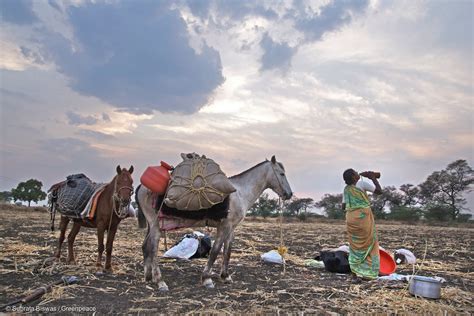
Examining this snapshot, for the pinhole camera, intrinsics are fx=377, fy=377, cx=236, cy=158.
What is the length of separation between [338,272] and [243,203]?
3.04 m

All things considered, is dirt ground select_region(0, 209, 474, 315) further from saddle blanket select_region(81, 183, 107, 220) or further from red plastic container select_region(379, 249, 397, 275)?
saddle blanket select_region(81, 183, 107, 220)

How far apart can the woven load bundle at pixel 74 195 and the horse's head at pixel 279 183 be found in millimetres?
4274

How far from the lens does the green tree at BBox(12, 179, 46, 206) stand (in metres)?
Result: 54.0

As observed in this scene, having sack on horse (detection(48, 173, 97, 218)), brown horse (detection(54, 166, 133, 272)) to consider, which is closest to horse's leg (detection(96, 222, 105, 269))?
brown horse (detection(54, 166, 133, 272))

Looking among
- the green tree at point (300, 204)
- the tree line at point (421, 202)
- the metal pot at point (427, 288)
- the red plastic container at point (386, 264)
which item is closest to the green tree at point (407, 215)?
the tree line at point (421, 202)

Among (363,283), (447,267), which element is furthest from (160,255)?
(447,267)

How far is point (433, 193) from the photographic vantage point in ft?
222

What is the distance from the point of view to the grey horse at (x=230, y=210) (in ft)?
23.8

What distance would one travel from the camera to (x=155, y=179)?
23.7 feet

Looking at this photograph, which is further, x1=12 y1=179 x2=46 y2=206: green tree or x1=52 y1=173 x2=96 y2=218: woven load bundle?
x1=12 y1=179 x2=46 y2=206: green tree

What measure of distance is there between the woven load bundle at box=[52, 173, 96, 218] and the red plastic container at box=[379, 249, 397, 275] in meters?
7.01

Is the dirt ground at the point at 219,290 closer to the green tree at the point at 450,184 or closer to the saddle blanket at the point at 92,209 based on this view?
the saddle blanket at the point at 92,209

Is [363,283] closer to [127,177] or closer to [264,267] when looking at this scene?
[264,267]

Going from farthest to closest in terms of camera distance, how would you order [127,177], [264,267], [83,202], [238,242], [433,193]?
1. [433,193]
2. [238,242]
3. [264,267]
4. [83,202]
5. [127,177]
